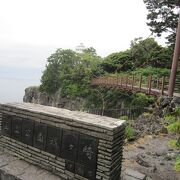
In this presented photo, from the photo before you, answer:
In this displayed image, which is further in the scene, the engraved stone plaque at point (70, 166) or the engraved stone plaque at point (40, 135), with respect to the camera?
the engraved stone plaque at point (40, 135)

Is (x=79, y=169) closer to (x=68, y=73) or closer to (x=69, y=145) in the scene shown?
(x=69, y=145)

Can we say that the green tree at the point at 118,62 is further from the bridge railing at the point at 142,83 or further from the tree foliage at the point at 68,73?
the bridge railing at the point at 142,83

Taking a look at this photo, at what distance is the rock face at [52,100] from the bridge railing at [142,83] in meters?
4.07

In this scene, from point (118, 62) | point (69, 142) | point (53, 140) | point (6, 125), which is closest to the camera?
point (69, 142)

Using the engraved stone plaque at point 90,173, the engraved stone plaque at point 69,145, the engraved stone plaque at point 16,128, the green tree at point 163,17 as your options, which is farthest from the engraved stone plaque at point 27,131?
the green tree at point 163,17

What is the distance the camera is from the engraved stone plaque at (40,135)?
4.58 meters

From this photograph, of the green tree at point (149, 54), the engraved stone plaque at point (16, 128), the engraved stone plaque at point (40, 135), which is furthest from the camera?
the green tree at point (149, 54)

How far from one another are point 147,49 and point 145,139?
2018 cm

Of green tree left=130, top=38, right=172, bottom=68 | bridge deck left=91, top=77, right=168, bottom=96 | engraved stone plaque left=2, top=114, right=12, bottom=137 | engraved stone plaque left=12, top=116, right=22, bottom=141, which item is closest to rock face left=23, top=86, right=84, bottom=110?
bridge deck left=91, top=77, right=168, bottom=96

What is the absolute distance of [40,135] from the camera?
464cm

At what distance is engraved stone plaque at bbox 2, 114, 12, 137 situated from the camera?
512cm

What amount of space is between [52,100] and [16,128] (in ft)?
87.8

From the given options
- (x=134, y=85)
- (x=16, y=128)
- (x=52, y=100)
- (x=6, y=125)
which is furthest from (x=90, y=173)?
(x=52, y=100)

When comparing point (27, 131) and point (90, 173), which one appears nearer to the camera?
point (90, 173)
